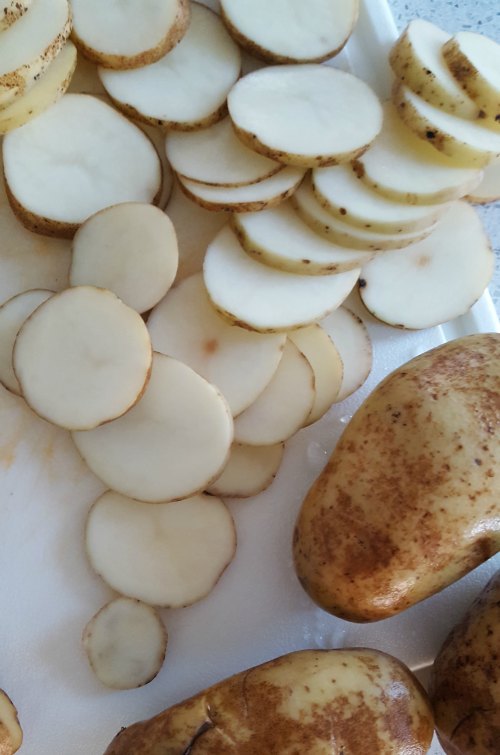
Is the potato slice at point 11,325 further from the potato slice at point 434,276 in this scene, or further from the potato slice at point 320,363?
the potato slice at point 434,276

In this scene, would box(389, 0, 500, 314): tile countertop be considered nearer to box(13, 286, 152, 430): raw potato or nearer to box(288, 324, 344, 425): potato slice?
box(288, 324, 344, 425): potato slice

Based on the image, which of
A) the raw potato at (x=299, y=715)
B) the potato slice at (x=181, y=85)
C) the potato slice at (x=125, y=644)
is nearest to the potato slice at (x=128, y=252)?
the potato slice at (x=181, y=85)

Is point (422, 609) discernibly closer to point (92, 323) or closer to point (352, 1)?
point (92, 323)

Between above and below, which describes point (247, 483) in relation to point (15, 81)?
below

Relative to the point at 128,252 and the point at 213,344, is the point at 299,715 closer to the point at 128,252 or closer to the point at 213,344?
the point at 213,344

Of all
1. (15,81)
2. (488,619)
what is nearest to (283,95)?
(15,81)
